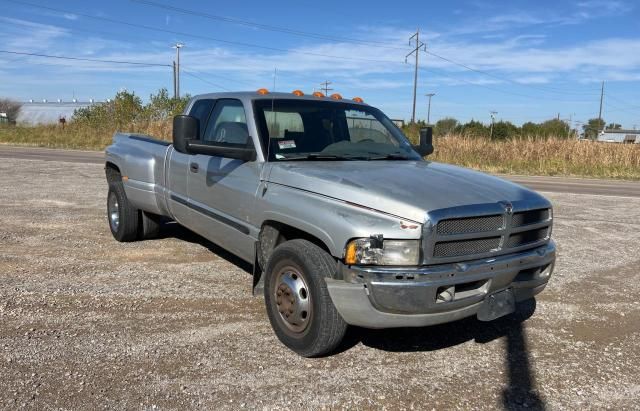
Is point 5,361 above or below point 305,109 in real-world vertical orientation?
below

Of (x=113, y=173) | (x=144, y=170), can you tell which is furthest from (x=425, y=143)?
(x=113, y=173)

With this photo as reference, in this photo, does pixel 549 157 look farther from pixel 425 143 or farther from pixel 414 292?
pixel 414 292

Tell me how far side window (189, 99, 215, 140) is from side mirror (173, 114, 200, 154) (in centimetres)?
105

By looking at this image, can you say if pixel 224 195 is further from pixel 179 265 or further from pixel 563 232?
pixel 563 232

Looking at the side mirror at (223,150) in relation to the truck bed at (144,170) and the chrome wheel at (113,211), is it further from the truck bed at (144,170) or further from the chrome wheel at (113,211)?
the chrome wheel at (113,211)

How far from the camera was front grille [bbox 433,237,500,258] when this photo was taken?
10.9 ft

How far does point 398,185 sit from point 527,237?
1.03m

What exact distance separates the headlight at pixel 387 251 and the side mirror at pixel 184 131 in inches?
71.7

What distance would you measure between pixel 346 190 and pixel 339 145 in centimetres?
122

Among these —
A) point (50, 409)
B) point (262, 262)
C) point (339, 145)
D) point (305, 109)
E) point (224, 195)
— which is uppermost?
point (305, 109)

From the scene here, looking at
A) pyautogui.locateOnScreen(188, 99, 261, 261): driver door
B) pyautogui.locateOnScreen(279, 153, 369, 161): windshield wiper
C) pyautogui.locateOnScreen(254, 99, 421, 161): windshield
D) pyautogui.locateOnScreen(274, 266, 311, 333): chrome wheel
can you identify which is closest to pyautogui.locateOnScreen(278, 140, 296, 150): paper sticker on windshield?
pyautogui.locateOnScreen(254, 99, 421, 161): windshield

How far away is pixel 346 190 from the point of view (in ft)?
11.5

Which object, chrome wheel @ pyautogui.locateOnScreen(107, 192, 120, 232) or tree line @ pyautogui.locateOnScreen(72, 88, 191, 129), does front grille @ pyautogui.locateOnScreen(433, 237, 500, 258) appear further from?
tree line @ pyautogui.locateOnScreen(72, 88, 191, 129)

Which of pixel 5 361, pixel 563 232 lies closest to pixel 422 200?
pixel 5 361
